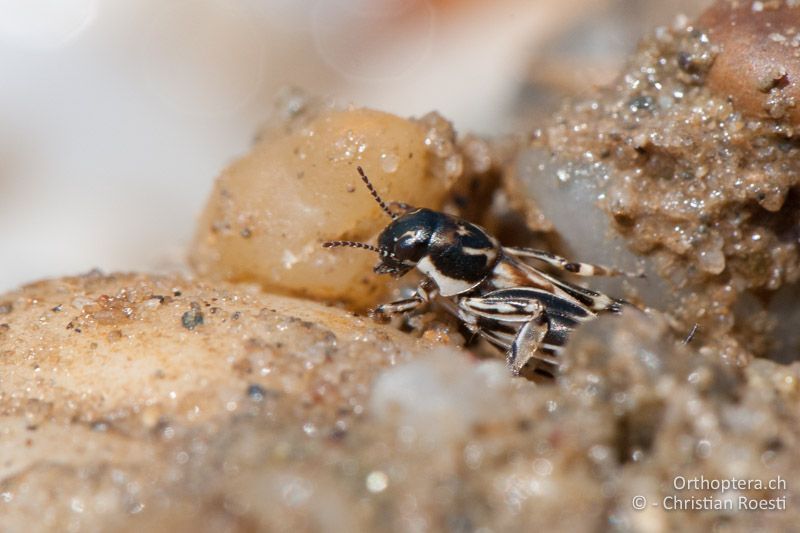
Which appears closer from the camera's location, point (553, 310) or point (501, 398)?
point (501, 398)

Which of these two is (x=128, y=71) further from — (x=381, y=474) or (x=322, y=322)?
(x=381, y=474)

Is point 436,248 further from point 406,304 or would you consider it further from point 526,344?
point 526,344

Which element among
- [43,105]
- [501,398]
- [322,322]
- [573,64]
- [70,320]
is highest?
[573,64]

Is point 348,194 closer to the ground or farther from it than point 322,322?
farther from it

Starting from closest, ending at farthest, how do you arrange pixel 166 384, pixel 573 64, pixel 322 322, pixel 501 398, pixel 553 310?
pixel 501 398 → pixel 166 384 → pixel 322 322 → pixel 553 310 → pixel 573 64

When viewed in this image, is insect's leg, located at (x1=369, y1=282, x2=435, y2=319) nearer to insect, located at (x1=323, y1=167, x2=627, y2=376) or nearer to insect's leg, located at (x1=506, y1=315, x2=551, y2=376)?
insect, located at (x1=323, y1=167, x2=627, y2=376)

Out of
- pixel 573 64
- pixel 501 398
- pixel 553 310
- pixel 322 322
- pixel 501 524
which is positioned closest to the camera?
pixel 501 524

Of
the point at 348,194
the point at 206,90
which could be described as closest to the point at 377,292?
the point at 348,194
